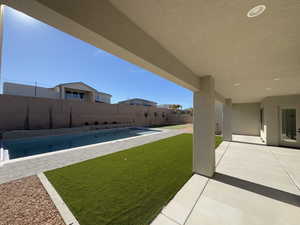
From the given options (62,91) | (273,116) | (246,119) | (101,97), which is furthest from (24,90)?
(246,119)

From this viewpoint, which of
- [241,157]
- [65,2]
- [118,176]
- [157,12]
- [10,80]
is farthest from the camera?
[10,80]

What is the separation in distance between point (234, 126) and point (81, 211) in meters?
12.5

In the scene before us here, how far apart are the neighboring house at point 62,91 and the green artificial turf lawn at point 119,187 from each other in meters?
16.6

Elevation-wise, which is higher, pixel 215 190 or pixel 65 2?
pixel 65 2

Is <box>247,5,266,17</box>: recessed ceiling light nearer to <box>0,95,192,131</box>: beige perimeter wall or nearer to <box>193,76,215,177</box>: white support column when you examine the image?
<box>193,76,215,177</box>: white support column

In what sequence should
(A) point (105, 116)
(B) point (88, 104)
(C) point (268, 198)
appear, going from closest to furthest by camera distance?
(C) point (268, 198) < (B) point (88, 104) < (A) point (105, 116)

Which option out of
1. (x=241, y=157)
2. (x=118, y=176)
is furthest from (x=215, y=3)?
(x=241, y=157)

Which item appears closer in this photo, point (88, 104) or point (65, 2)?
point (65, 2)

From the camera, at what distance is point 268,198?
97.9 inches

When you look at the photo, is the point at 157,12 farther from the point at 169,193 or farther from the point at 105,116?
the point at 105,116

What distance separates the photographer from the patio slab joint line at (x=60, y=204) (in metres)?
1.89

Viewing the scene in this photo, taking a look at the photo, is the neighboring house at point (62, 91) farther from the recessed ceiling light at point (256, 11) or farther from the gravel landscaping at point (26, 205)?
the recessed ceiling light at point (256, 11)

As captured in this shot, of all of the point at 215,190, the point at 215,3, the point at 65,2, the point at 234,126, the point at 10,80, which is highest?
the point at 10,80

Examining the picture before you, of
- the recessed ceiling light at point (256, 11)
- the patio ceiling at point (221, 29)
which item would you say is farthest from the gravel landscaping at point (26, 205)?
the recessed ceiling light at point (256, 11)
